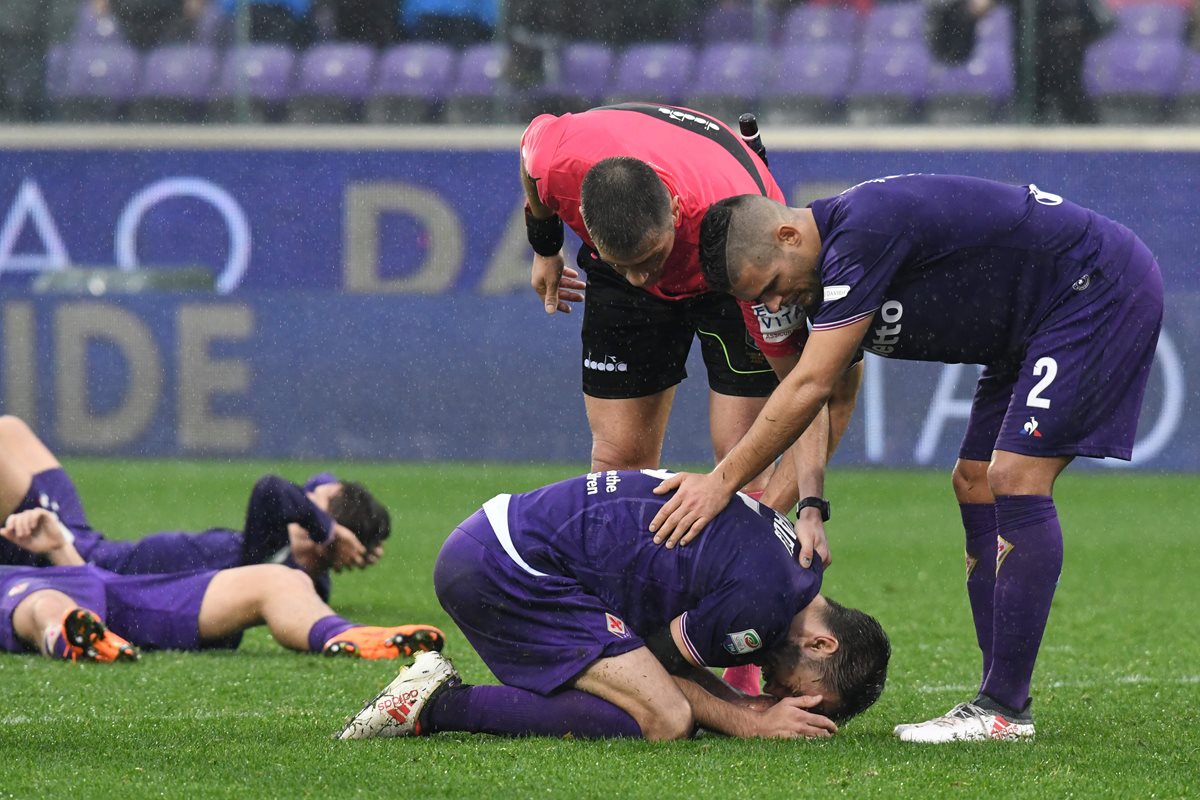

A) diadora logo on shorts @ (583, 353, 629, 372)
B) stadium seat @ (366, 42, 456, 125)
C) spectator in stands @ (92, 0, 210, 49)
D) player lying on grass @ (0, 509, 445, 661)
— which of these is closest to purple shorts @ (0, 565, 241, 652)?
player lying on grass @ (0, 509, 445, 661)

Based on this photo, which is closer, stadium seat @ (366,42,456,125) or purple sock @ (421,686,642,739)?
purple sock @ (421,686,642,739)

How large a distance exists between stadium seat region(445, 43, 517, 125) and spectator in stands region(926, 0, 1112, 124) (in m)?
3.74

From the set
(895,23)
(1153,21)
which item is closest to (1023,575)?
(895,23)

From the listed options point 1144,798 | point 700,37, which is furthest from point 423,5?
point 1144,798

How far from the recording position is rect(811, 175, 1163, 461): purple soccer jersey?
4383 mm

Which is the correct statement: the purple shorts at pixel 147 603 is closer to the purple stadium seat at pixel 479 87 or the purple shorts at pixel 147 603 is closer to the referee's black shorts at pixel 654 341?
the referee's black shorts at pixel 654 341

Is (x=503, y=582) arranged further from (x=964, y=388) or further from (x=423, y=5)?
(x=423, y=5)

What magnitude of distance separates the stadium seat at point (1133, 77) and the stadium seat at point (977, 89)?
64 centimetres

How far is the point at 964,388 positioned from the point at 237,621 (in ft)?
25.4

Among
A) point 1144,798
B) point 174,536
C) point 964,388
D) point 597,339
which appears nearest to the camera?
point 1144,798

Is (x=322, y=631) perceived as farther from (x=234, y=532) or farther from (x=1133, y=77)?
(x=1133, y=77)

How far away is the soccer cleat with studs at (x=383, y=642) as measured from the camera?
572cm

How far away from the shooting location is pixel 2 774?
391 centimetres

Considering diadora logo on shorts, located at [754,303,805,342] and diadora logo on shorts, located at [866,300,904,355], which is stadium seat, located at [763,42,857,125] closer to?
diadora logo on shorts, located at [754,303,805,342]
